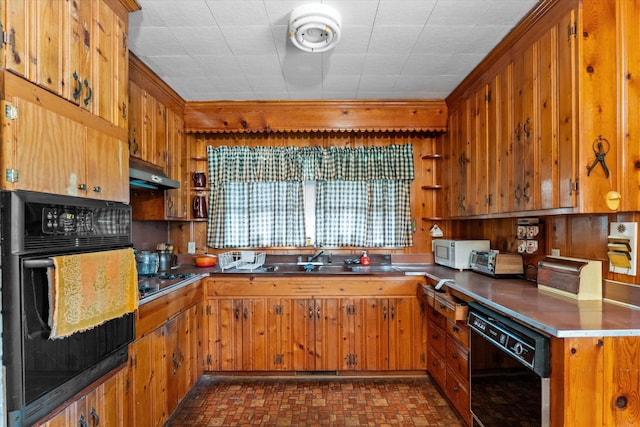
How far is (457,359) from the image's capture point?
2246mm

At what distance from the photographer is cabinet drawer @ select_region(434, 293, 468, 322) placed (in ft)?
6.73

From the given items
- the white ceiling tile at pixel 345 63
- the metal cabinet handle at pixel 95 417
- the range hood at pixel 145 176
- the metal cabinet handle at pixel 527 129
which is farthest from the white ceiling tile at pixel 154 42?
the metal cabinet handle at pixel 527 129

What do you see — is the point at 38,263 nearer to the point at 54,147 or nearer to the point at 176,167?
the point at 54,147

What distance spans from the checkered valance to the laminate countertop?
1492mm

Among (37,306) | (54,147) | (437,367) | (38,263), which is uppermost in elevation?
(54,147)

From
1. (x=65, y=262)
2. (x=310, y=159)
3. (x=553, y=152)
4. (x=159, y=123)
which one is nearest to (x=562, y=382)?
(x=553, y=152)

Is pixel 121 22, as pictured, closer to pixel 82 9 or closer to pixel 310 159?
pixel 82 9

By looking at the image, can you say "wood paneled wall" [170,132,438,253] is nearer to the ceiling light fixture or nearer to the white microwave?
the white microwave

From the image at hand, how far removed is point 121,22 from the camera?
1725 mm

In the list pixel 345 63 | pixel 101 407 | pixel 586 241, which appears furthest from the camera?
pixel 345 63

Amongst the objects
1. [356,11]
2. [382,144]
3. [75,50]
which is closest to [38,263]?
[75,50]

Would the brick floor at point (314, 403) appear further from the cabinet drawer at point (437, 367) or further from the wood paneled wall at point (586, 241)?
the wood paneled wall at point (586, 241)

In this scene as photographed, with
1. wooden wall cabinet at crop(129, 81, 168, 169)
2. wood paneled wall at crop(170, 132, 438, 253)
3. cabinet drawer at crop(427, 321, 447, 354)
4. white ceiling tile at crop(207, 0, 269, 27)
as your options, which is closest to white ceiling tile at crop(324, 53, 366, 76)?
white ceiling tile at crop(207, 0, 269, 27)

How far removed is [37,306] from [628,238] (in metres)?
2.49
